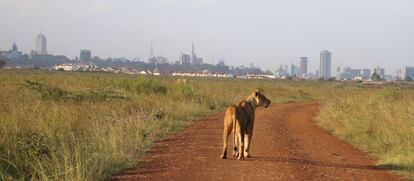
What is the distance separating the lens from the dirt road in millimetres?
9836

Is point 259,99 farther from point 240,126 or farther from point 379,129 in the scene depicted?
point 379,129

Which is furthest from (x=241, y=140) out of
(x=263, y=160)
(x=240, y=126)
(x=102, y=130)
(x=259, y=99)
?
(x=102, y=130)

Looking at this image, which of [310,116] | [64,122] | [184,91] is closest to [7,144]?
[64,122]

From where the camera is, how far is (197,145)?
1342cm

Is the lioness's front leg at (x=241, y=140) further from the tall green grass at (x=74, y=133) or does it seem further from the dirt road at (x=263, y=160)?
the tall green grass at (x=74, y=133)

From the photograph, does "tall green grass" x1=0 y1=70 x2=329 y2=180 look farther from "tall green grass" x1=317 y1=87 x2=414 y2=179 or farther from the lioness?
"tall green grass" x1=317 y1=87 x2=414 y2=179

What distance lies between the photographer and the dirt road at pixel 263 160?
387 inches

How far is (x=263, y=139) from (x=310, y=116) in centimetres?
961

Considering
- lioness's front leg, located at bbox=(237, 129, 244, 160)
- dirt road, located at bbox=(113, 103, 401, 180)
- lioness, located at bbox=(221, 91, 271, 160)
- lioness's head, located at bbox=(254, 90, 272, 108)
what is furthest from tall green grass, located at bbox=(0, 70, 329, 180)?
lioness's head, located at bbox=(254, 90, 272, 108)

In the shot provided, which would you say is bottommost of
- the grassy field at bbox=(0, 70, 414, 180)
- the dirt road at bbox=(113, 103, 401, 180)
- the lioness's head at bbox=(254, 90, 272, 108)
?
the dirt road at bbox=(113, 103, 401, 180)

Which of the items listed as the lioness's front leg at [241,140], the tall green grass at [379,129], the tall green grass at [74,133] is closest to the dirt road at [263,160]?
the lioness's front leg at [241,140]

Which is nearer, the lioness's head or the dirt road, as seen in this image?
the dirt road

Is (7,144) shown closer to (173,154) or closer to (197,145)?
(173,154)

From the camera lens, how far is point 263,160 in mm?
11398
